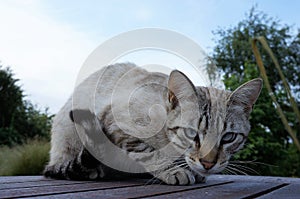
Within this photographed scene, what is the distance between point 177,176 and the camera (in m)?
1.58

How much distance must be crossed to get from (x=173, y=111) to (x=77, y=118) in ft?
1.38

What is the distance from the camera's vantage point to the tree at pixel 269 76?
6668 millimetres

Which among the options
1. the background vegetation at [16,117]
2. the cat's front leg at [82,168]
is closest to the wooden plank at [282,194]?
the cat's front leg at [82,168]

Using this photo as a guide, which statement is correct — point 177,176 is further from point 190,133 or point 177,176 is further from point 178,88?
point 178,88

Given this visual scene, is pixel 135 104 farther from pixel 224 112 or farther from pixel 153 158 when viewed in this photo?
pixel 224 112

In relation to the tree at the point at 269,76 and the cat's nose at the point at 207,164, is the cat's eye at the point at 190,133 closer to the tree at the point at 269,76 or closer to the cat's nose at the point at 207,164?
the cat's nose at the point at 207,164

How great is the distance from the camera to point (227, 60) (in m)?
11.1

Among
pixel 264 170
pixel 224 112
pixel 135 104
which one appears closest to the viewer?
pixel 224 112

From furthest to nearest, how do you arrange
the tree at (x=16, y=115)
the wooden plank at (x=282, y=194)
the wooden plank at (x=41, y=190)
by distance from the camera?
the tree at (x=16, y=115) → the wooden plank at (x=282, y=194) → the wooden plank at (x=41, y=190)

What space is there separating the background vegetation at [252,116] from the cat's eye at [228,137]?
2.58 meters

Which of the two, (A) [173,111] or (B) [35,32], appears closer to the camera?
(A) [173,111]

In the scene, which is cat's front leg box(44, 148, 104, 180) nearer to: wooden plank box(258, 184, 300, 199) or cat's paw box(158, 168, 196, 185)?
cat's paw box(158, 168, 196, 185)

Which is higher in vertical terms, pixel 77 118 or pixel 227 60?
pixel 227 60

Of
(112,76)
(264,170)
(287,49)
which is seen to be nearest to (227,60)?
(287,49)
